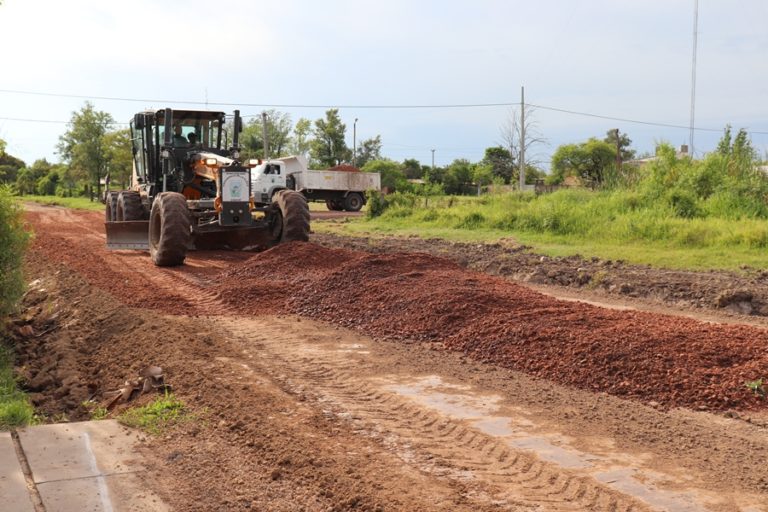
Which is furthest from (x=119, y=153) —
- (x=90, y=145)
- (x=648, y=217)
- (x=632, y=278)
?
(x=632, y=278)

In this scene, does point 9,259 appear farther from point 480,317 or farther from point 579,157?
point 579,157

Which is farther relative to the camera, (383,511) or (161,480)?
(161,480)

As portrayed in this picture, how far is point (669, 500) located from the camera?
13.6ft

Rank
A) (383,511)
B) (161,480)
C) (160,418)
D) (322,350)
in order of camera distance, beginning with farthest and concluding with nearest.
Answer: (322,350) < (160,418) < (161,480) < (383,511)

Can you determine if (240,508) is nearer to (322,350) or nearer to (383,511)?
(383,511)

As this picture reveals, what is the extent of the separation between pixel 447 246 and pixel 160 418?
1362cm

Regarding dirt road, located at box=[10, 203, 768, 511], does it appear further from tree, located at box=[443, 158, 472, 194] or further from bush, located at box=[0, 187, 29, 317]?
tree, located at box=[443, 158, 472, 194]

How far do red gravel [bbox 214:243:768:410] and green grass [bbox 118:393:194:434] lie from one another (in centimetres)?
312

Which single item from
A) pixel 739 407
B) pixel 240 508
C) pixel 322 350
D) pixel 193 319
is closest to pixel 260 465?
pixel 240 508

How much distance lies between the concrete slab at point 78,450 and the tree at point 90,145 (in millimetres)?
48382

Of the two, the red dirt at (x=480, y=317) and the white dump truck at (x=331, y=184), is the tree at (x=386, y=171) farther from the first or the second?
the red dirt at (x=480, y=317)

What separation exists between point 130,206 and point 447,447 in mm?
14427

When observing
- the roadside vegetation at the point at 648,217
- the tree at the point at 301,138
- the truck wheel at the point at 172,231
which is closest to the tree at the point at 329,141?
the tree at the point at 301,138

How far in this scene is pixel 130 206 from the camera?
58.0 feet
